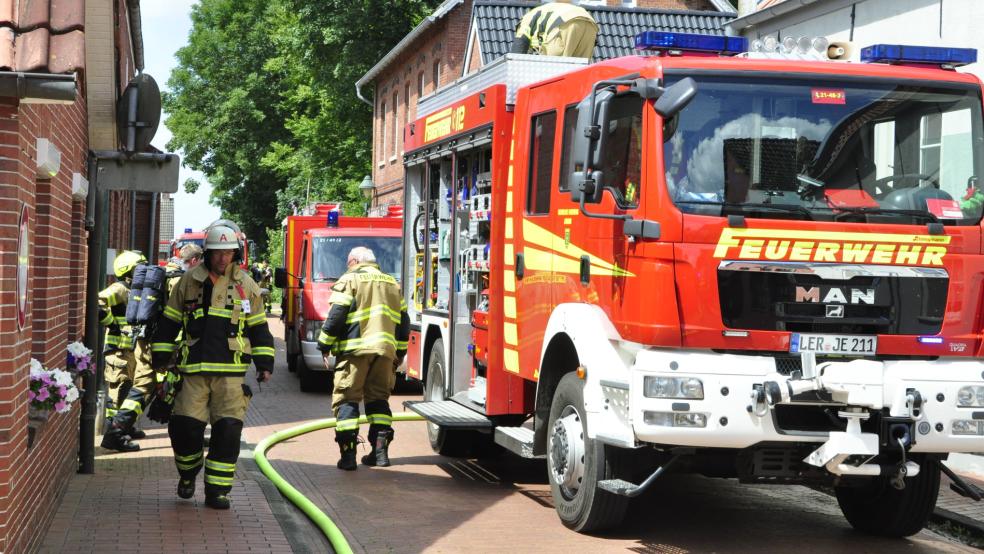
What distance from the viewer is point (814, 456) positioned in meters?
7.25

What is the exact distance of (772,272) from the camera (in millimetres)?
7309

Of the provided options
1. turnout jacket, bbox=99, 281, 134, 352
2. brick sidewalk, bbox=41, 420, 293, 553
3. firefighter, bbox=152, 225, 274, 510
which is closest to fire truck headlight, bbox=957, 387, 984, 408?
brick sidewalk, bbox=41, 420, 293, 553

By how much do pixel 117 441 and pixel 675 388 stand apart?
20.2 feet

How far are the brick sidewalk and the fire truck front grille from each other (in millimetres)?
2955

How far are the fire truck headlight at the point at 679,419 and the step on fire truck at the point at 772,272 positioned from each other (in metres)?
0.01

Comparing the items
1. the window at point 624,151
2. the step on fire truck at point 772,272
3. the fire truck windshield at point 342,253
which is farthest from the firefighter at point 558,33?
the fire truck windshield at point 342,253

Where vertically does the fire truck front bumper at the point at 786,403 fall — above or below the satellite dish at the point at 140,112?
below

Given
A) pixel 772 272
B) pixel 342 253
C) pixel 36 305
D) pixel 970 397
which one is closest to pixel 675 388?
pixel 772 272

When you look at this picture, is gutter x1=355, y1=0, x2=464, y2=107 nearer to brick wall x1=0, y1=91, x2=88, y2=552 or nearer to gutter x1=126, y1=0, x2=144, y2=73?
gutter x1=126, y1=0, x2=144, y2=73

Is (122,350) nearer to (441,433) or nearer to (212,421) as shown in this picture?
(441,433)

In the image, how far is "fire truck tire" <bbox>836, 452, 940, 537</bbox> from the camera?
8.36m

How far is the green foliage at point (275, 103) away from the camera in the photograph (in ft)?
140

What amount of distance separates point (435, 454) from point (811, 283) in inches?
216

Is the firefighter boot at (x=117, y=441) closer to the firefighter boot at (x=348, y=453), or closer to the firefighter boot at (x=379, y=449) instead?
the firefighter boot at (x=348, y=453)
